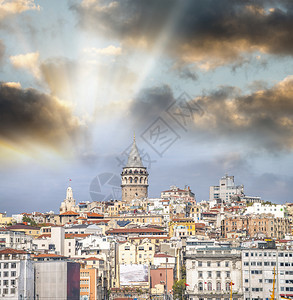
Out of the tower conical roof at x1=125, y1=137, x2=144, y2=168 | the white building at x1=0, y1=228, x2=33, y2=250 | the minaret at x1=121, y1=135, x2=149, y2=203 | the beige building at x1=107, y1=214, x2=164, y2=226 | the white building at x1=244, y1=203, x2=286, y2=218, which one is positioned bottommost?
the white building at x1=0, y1=228, x2=33, y2=250

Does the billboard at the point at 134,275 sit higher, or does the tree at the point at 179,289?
the billboard at the point at 134,275

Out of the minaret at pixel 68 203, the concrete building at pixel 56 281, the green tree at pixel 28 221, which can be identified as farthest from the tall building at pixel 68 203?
the concrete building at pixel 56 281

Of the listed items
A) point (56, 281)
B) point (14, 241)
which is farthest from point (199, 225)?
point (56, 281)

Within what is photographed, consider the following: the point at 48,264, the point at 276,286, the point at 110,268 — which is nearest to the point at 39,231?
the point at 110,268

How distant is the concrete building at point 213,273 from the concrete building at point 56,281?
46.6 ft

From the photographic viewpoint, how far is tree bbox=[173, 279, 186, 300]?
9819 centimetres

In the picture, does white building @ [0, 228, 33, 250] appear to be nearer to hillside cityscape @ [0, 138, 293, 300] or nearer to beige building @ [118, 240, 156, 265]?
hillside cityscape @ [0, 138, 293, 300]

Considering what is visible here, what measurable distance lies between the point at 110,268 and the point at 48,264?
18233 mm

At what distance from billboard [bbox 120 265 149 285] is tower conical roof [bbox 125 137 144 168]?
2443 inches

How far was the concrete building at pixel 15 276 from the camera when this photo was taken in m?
86.5

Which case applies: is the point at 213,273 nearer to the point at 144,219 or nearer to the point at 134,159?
the point at 144,219

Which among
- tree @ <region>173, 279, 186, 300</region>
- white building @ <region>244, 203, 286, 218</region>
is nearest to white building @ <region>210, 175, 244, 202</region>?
white building @ <region>244, 203, 286, 218</region>

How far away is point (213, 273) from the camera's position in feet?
322

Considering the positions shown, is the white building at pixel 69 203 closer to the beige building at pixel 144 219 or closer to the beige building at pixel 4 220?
the beige building at pixel 4 220
